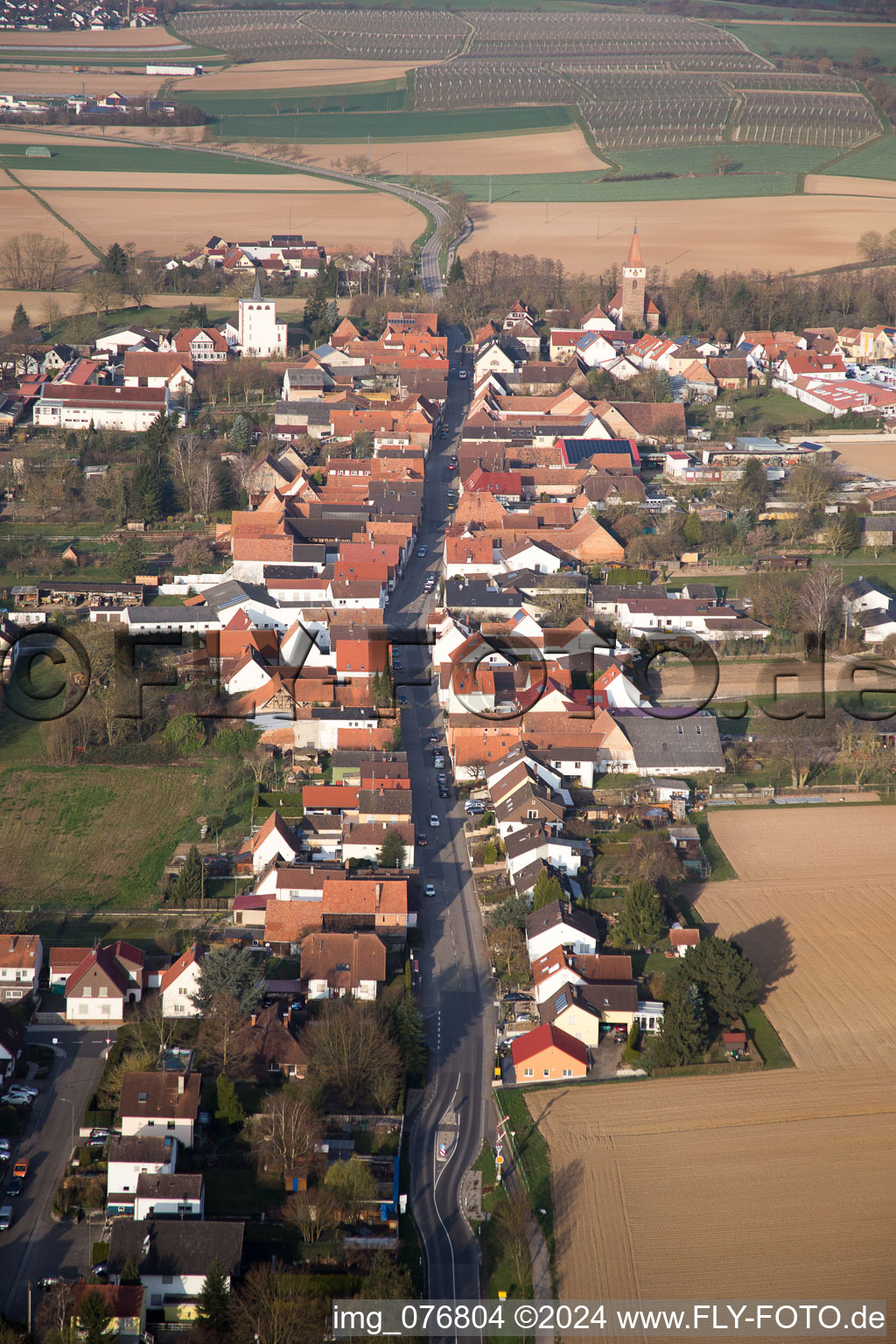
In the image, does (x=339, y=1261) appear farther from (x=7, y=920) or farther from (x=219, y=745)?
(x=219, y=745)

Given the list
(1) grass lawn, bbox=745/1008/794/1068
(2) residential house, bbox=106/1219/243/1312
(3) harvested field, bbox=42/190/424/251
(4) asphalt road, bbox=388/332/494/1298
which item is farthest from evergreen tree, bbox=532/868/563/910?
(3) harvested field, bbox=42/190/424/251

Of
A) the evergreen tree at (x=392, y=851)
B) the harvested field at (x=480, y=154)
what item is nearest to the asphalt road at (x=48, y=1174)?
A: the evergreen tree at (x=392, y=851)

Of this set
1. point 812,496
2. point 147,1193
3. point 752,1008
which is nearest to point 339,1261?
point 147,1193

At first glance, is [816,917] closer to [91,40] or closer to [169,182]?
[169,182]

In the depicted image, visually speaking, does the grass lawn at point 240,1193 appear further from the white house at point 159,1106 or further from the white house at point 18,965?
the white house at point 18,965

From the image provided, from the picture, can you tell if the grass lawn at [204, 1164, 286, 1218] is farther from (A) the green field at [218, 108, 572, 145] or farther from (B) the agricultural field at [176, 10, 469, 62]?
(B) the agricultural field at [176, 10, 469, 62]

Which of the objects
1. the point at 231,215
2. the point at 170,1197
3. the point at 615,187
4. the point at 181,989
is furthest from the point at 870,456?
the point at 615,187
